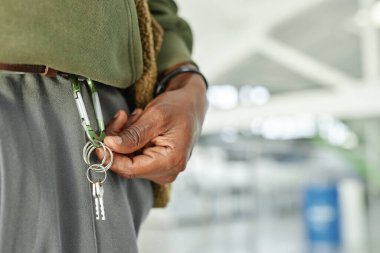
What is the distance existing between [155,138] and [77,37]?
177 millimetres

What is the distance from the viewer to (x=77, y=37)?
2.21ft

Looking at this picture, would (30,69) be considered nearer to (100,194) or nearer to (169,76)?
(100,194)

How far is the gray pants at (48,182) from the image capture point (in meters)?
0.62

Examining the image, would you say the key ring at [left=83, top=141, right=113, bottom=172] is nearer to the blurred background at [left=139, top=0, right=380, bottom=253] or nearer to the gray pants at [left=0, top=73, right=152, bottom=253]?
the gray pants at [left=0, top=73, right=152, bottom=253]

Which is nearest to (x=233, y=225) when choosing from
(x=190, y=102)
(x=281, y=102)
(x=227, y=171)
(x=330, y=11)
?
(x=227, y=171)

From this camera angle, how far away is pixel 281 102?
25.0 ft

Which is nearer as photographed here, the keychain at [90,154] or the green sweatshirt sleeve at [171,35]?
the keychain at [90,154]

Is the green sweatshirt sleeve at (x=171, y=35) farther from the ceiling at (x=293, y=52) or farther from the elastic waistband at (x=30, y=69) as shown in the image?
the ceiling at (x=293, y=52)

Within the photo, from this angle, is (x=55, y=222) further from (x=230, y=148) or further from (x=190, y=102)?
(x=230, y=148)

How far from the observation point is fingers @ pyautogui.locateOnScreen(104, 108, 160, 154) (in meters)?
0.70

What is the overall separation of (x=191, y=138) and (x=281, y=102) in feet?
22.9

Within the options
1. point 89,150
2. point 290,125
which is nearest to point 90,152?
point 89,150

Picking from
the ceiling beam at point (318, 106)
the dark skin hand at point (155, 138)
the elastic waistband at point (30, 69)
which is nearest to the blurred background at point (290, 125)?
the ceiling beam at point (318, 106)

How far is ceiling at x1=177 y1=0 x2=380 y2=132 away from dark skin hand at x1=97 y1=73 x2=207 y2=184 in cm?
629
